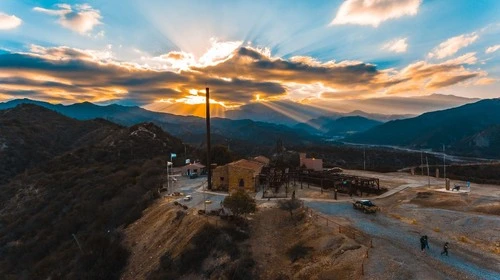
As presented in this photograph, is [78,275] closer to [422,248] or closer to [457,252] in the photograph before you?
[422,248]

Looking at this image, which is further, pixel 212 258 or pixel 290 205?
pixel 290 205

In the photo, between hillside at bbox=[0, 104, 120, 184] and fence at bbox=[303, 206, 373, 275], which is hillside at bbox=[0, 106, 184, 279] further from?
hillside at bbox=[0, 104, 120, 184]

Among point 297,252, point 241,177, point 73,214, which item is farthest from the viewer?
point 73,214

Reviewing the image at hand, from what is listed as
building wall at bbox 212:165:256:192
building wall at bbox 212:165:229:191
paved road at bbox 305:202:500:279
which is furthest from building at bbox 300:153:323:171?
paved road at bbox 305:202:500:279

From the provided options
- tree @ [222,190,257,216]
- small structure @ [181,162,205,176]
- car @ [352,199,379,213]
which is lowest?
car @ [352,199,379,213]

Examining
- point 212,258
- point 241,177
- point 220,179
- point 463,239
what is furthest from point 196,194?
point 463,239

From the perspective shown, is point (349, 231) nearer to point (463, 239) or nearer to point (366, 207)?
point (366, 207)

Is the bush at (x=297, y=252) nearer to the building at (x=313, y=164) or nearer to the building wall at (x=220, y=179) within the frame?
the building wall at (x=220, y=179)
